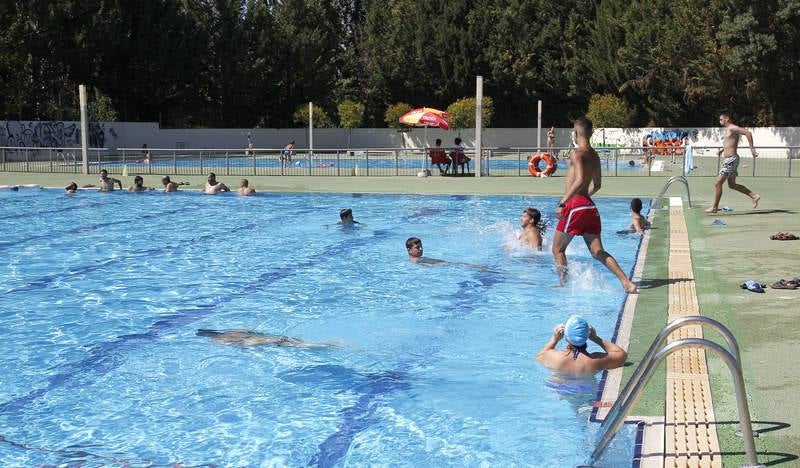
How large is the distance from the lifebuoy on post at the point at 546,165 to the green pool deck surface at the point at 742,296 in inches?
116

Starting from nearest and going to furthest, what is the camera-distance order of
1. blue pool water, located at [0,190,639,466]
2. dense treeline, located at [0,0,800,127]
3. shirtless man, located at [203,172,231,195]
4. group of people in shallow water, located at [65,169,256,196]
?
blue pool water, located at [0,190,639,466] < group of people in shallow water, located at [65,169,256,196] < shirtless man, located at [203,172,231,195] < dense treeline, located at [0,0,800,127]

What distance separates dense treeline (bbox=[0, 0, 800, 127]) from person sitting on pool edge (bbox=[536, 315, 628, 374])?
39.9 meters

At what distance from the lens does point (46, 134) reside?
44.4 m

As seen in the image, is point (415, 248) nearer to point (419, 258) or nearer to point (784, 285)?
point (419, 258)

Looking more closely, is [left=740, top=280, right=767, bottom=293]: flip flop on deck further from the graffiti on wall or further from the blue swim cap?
the graffiti on wall

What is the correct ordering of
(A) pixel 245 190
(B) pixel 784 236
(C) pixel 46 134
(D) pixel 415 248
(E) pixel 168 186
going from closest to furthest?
(B) pixel 784 236 → (D) pixel 415 248 → (A) pixel 245 190 → (E) pixel 168 186 → (C) pixel 46 134

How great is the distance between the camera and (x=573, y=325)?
5984 mm

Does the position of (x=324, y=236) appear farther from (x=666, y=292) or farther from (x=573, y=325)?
(x=573, y=325)

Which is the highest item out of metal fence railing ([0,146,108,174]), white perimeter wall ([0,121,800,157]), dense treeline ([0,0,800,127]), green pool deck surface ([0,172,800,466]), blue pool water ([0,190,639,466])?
dense treeline ([0,0,800,127])

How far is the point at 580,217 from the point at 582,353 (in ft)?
7.93

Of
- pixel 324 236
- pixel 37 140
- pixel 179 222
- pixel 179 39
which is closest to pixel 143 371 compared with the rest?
pixel 324 236

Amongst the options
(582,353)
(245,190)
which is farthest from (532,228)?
(245,190)

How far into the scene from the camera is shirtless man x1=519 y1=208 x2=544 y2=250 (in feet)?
39.7

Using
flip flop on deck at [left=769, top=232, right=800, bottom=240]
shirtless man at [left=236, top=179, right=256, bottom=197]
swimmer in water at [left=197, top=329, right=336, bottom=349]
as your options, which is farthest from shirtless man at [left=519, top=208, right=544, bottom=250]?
shirtless man at [left=236, top=179, right=256, bottom=197]
